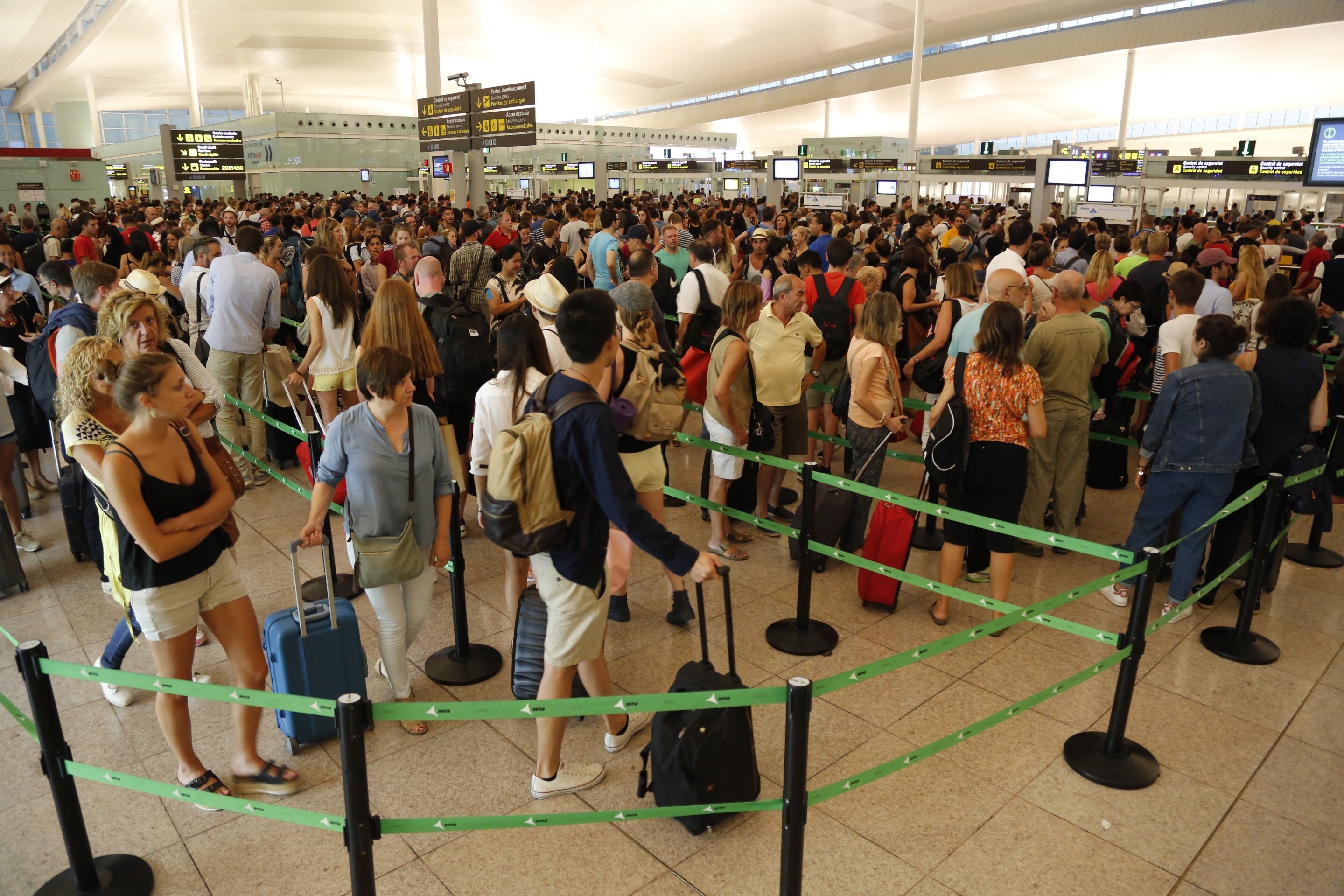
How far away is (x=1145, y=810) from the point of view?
3303 millimetres

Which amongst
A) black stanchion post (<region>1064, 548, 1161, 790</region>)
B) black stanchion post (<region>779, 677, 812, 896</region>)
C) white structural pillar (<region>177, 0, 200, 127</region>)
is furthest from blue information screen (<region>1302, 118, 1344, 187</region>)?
white structural pillar (<region>177, 0, 200, 127</region>)

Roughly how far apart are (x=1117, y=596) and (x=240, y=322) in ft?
20.5

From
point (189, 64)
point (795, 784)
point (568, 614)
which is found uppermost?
point (189, 64)

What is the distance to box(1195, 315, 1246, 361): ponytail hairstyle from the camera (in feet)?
14.2

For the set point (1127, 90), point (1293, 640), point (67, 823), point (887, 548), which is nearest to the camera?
point (67, 823)

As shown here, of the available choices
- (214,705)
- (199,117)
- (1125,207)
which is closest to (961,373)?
(214,705)

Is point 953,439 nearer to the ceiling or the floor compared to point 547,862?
nearer to the ceiling

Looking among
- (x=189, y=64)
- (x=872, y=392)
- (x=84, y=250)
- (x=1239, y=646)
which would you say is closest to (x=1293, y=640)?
(x=1239, y=646)

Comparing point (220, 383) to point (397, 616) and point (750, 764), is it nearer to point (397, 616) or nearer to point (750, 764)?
point (397, 616)

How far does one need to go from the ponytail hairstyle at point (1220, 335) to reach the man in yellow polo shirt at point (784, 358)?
2099 mm

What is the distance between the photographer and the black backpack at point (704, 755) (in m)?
2.98

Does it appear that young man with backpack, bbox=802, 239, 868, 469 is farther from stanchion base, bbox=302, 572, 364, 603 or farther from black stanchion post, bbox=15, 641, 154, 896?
black stanchion post, bbox=15, 641, 154, 896

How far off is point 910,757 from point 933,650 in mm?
360

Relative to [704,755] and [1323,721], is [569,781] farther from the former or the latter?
[1323,721]
